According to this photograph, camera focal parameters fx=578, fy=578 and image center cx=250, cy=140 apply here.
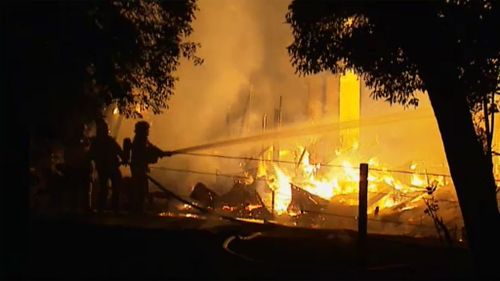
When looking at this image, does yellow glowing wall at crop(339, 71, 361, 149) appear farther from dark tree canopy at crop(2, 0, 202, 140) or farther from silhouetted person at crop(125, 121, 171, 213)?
dark tree canopy at crop(2, 0, 202, 140)

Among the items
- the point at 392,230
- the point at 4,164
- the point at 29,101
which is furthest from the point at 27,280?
the point at 392,230

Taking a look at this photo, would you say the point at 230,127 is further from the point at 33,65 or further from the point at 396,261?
the point at 33,65

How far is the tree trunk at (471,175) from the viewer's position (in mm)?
6744

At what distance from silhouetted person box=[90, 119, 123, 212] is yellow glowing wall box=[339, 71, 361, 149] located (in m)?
17.5

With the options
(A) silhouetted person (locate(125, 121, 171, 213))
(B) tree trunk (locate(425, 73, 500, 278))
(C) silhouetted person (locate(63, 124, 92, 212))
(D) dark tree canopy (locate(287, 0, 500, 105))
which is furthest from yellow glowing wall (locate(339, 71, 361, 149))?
(B) tree trunk (locate(425, 73, 500, 278))

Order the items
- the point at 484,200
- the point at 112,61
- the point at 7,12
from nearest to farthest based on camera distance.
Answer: the point at 7,12, the point at 484,200, the point at 112,61

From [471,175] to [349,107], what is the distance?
72.3 feet

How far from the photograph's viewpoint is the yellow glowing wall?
28469 millimetres

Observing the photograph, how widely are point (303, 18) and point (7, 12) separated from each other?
3.92 meters

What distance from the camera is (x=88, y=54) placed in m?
7.12

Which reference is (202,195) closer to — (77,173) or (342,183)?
(77,173)

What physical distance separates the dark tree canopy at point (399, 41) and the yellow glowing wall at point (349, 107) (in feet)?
64.2

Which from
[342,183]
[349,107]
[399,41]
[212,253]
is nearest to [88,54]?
[212,253]

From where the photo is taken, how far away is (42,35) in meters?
6.57
